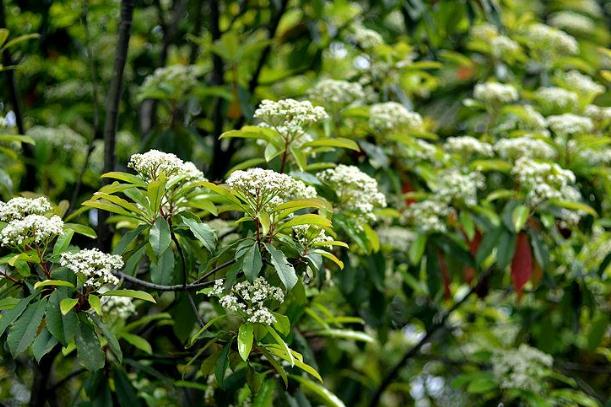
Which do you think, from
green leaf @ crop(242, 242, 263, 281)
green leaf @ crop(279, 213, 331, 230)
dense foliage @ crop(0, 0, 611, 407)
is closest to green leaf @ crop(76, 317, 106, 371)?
dense foliage @ crop(0, 0, 611, 407)

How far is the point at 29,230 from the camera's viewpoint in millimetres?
2537

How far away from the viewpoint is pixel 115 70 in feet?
Answer: 11.3

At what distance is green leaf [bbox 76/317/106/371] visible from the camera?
2.57 meters

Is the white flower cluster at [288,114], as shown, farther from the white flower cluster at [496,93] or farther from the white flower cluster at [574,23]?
the white flower cluster at [574,23]

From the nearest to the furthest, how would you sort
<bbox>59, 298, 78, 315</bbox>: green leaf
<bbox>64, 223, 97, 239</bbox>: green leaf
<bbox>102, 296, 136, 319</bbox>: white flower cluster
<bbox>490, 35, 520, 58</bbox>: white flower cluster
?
<bbox>59, 298, 78, 315</bbox>: green leaf
<bbox>64, 223, 97, 239</bbox>: green leaf
<bbox>102, 296, 136, 319</bbox>: white flower cluster
<bbox>490, 35, 520, 58</bbox>: white flower cluster

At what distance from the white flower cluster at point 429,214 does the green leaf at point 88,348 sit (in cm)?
175

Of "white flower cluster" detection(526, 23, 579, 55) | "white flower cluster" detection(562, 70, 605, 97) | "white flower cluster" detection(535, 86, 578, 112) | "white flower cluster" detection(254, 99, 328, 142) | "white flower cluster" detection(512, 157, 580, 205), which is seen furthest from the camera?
"white flower cluster" detection(526, 23, 579, 55)

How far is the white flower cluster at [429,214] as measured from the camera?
3.88m

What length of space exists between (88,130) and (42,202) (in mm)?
2998

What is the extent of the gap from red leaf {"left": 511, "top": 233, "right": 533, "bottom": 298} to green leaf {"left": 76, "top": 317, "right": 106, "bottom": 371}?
205 cm

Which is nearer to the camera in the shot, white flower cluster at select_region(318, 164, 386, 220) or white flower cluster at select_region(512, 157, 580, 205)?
white flower cluster at select_region(318, 164, 386, 220)

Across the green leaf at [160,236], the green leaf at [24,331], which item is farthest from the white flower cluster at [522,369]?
the green leaf at [24,331]

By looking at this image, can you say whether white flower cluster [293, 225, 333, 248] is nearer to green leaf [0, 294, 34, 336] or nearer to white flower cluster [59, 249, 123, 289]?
white flower cluster [59, 249, 123, 289]

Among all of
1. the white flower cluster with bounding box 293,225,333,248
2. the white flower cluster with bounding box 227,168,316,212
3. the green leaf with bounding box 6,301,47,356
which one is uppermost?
the white flower cluster with bounding box 227,168,316,212
